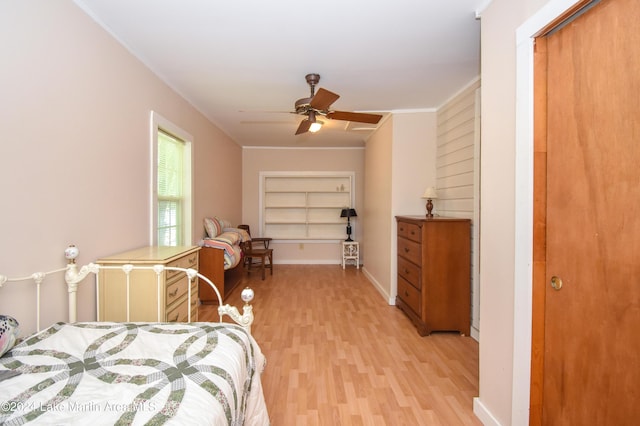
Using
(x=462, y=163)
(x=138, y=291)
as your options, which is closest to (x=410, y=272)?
(x=462, y=163)

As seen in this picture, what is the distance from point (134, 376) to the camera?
1.13 m

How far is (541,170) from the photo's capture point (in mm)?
1381

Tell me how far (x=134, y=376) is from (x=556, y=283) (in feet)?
5.79

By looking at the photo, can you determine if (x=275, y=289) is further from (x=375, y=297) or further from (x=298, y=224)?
(x=298, y=224)

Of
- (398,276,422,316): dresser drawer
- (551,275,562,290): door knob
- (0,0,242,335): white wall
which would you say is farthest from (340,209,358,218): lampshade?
(551,275,562,290): door knob

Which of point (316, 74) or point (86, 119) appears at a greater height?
point (316, 74)

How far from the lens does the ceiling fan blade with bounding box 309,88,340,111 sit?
2.49 meters

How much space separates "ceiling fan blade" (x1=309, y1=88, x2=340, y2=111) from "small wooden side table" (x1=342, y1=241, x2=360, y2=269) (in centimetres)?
363

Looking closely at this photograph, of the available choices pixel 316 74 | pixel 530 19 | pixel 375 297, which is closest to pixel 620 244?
pixel 530 19

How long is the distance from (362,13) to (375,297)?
11.0ft

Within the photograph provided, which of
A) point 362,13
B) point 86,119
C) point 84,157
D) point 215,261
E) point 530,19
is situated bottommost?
point 215,261

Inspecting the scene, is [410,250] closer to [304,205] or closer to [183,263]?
[183,263]

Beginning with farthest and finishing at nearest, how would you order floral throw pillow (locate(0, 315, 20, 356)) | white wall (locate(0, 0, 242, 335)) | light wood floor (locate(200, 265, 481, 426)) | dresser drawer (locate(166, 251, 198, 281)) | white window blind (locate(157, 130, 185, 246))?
white window blind (locate(157, 130, 185, 246)), dresser drawer (locate(166, 251, 198, 281)), light wood floor (locate(200, 265, 481, 426)), white wall (locate(0, 0, 242, 335)), floral throw pillow (locate(0, 315, 20, 356))

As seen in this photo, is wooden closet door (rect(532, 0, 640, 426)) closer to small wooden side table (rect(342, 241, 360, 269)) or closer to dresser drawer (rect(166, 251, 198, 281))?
dresser drawer (rect(166, 251, 198, 281))
